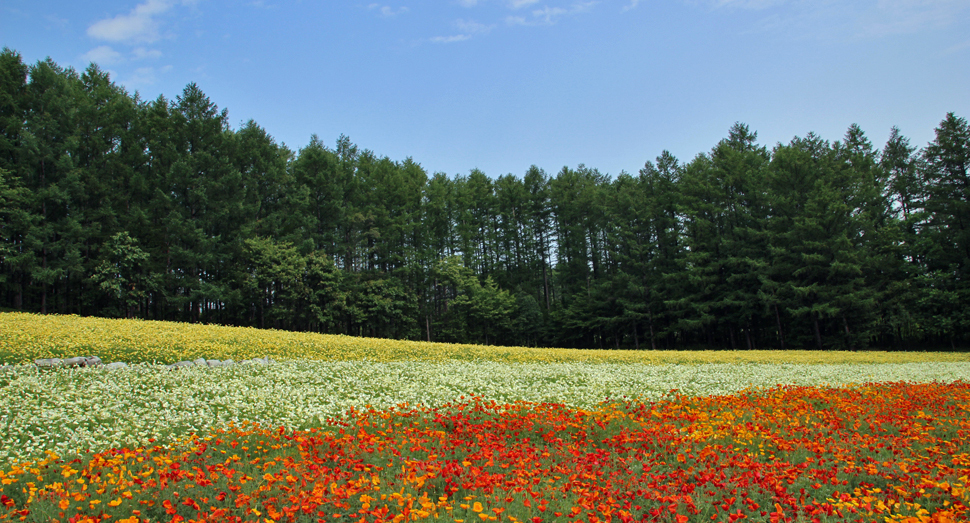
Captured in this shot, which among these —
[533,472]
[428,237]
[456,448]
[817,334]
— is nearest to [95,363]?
[456,448]

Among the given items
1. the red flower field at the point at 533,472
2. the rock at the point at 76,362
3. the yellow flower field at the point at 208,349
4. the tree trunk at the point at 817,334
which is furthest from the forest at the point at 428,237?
the red flower field at the point at 533,472

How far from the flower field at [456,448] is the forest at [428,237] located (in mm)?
21833

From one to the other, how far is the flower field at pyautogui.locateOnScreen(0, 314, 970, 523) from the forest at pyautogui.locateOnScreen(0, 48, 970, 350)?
2183 centimetres

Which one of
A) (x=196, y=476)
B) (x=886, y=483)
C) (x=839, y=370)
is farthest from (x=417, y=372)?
(x=839, y=370)

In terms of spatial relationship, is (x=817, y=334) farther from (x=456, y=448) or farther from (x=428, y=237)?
(x=456, y=448)

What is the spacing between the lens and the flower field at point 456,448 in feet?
13.5

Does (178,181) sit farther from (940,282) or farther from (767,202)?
(940,282)

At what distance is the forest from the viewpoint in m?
30.0

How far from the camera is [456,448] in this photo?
6.14m

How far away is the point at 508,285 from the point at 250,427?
41.4m

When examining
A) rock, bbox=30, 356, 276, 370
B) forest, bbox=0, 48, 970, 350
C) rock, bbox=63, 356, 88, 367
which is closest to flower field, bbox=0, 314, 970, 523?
rock, bbox=30, 356, 276, 370

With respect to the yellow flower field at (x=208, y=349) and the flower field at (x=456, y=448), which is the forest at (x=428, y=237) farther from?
the flower field at (x=456, y=448)

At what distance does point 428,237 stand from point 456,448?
36.6 metres

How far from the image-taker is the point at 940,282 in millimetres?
29891
